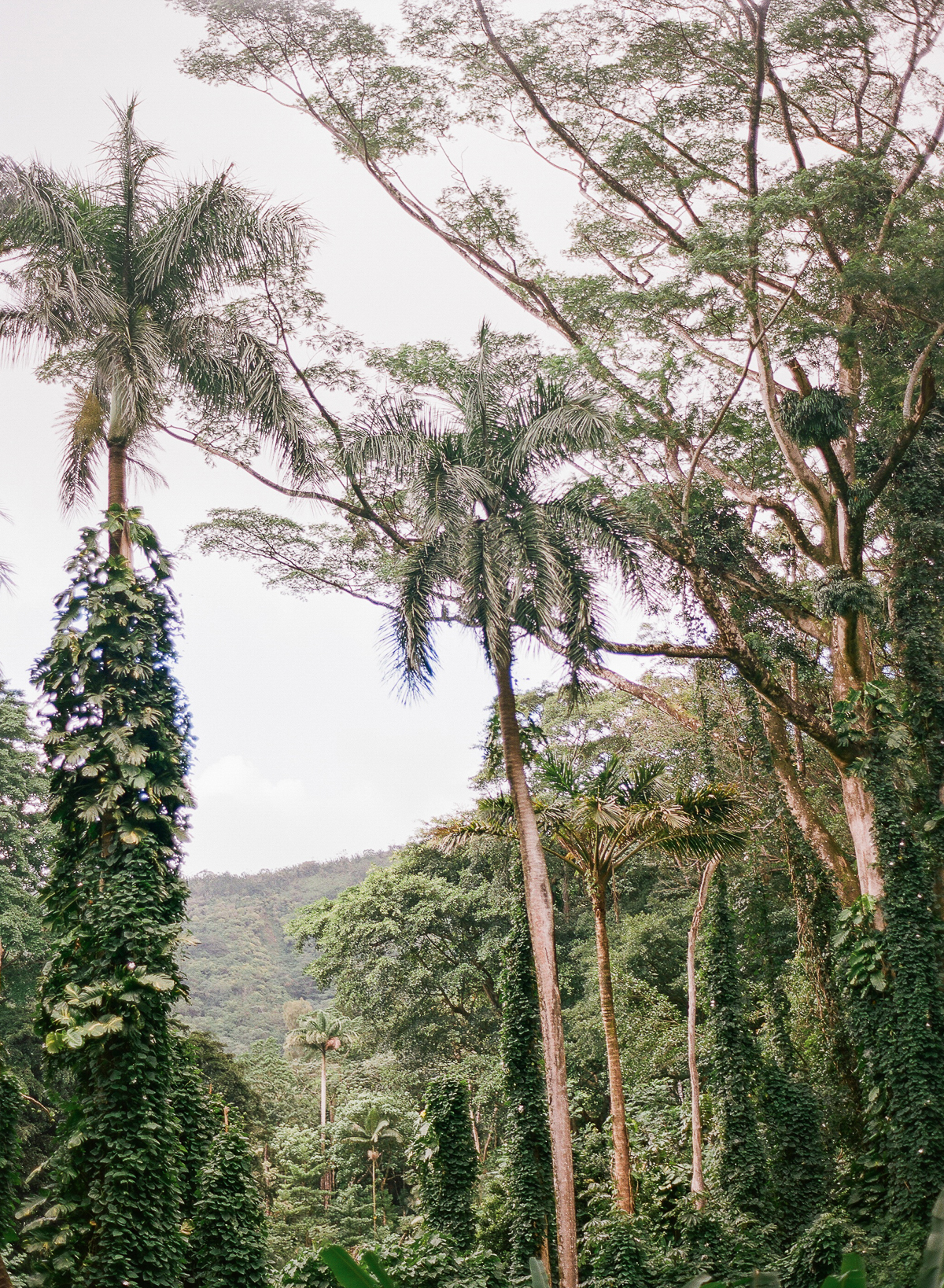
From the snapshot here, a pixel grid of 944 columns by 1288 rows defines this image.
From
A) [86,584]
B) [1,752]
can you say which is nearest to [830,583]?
[86,584]

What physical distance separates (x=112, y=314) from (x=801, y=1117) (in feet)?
41.6

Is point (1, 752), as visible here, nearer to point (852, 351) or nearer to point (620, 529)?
point (620, 529)

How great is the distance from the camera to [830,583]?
1168cm

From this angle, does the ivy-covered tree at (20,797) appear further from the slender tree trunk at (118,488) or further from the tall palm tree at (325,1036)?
the tall palm tree at (325,1036)

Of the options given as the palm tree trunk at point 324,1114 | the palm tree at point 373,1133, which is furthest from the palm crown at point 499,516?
the palm tree trunk at point 324,1114

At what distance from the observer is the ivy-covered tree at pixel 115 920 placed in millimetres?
6605

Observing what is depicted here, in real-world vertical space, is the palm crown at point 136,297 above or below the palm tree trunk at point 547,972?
above

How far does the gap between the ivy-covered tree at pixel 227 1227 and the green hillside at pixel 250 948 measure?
74.4ft

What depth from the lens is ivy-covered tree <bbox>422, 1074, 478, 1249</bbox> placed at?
1148 centimetres

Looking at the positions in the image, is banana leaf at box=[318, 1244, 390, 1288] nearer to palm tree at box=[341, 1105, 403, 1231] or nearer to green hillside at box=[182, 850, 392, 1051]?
palm tree at box=[341, 1105, 403, 1231]

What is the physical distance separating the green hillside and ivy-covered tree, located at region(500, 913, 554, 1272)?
814 inches

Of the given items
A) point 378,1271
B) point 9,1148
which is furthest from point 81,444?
point 378,1271

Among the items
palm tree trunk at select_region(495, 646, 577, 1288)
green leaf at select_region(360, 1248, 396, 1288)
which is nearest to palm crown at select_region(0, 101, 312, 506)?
palm tree trunk at select_region(495, 646, 577, 1288)

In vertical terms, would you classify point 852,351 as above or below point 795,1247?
above
